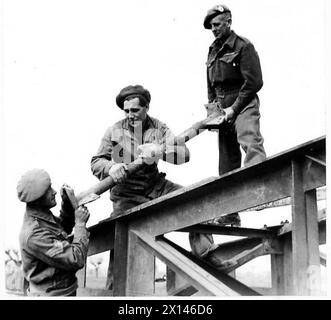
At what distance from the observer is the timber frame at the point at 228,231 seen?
4.58m

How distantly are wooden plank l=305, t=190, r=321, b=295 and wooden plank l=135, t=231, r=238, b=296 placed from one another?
0.72m

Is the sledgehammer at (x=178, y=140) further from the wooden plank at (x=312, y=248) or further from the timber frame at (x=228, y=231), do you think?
the wooden plank at (x=312, y=248)

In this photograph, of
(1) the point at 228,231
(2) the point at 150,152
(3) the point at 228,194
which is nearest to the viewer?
(3) the point at 228,194

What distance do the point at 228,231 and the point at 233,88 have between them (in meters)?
1.51

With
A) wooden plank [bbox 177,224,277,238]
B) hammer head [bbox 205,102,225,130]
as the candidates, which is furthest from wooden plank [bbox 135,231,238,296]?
hammer head [bbox 205,102,225,130]

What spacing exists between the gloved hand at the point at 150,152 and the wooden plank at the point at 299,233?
2419 millimetres

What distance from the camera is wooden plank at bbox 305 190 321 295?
4520mm

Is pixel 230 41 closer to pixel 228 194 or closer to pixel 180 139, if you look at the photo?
pixel 180 139

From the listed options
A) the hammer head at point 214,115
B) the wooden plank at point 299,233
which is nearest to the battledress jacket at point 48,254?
the hammer head at point 214,115

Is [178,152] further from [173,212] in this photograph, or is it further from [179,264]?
[179,264]

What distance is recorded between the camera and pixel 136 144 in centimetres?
751

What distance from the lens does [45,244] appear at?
5977 mm

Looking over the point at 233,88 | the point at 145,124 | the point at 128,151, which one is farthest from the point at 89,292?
the point at 233,88

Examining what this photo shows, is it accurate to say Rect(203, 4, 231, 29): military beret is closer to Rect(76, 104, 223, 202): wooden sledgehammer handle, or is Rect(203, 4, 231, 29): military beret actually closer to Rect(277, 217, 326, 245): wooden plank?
Rect(76, 104, 223, 202): wooden sledgehammer handle
